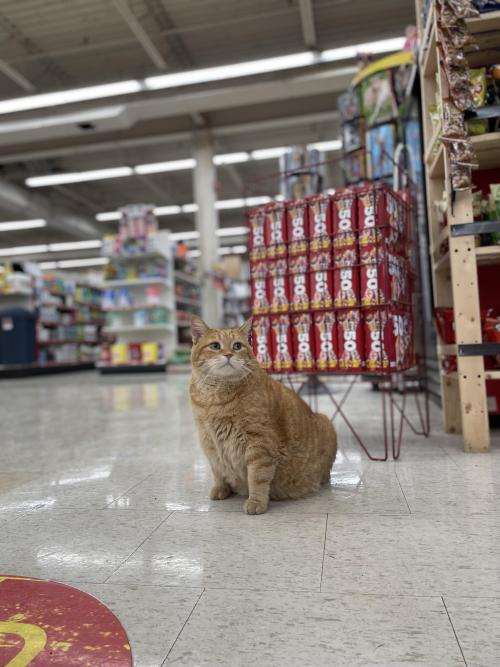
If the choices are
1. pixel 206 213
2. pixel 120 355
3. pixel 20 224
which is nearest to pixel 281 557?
pixel 120 355

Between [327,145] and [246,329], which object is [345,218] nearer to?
[246,329]

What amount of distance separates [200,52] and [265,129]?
269 cm

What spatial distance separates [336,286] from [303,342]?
1.08 ft

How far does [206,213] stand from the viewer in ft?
37.4

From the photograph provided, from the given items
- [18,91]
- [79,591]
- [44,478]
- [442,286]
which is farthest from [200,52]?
[79,591]

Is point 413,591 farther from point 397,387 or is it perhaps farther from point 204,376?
point 397,387

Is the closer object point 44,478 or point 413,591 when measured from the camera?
point 413,591

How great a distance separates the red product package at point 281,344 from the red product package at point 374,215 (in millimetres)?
562

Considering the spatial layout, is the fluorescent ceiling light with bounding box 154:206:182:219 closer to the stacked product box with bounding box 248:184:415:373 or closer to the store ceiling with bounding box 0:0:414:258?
the store ceiling with bounding box 0:0:414:258

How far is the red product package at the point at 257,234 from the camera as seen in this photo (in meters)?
2.78

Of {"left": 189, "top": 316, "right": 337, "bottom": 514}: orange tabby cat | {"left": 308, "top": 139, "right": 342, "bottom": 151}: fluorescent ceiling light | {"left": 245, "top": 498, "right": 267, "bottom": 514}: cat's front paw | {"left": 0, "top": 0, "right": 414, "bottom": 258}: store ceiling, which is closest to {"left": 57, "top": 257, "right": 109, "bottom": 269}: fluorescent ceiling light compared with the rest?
{"left": 0, "top": 0, "right": 414, "bottom": 258}: store ceiling

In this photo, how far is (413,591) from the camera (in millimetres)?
1141

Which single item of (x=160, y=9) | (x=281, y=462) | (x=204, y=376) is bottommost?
(x=281, y=462)

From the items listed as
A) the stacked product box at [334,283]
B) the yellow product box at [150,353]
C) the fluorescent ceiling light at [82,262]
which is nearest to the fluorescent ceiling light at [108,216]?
the fluorescent ceiling light at [82,262]
